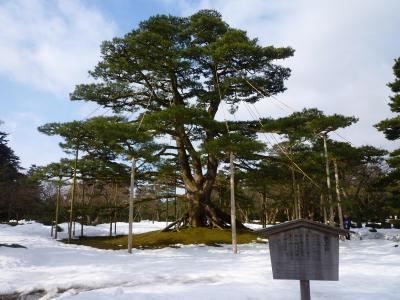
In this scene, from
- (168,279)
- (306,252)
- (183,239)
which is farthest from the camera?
(183,239)

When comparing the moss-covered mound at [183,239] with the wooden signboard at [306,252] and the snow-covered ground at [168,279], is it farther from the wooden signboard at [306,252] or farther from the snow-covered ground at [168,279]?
the wooden signboard at [306,252]

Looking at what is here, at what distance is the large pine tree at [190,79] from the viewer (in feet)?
57.8

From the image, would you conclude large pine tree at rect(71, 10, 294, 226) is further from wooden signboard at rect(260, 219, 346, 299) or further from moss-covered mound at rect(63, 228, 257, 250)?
wooden signboard at rect(260, 219, 346, 299)

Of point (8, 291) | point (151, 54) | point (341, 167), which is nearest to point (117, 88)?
point (151, 54)

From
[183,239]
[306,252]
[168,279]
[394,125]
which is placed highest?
[394,125]

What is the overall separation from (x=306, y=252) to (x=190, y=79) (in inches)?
648

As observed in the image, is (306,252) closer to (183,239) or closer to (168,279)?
(168,279)

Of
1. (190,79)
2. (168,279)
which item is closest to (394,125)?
(190,79)

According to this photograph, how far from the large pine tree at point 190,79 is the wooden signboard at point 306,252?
30.2ft

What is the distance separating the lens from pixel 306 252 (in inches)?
231

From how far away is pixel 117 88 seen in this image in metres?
21.3

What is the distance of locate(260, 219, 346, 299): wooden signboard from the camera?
578 centimetres

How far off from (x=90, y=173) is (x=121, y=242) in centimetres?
441

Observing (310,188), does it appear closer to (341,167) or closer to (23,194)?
(341,167)
